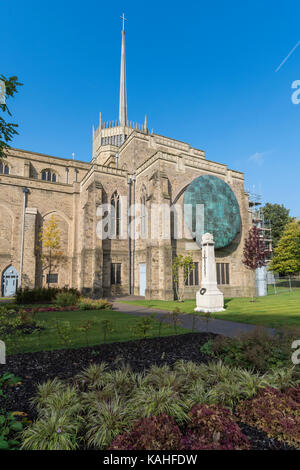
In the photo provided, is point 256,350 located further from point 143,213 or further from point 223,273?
point 223,273

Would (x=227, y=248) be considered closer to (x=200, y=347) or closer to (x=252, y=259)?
(x=252, y=259)

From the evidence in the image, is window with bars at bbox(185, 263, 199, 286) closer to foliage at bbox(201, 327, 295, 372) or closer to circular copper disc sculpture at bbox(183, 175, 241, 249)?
circular copper disc sculpture at bbox(183, 175, 241, 249)

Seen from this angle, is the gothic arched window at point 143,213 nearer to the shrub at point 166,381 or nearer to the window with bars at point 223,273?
the window with bars at point 223,273

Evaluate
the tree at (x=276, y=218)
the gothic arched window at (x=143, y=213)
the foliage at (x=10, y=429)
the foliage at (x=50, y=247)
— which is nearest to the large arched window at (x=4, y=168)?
the foliage at (x=50, y=247)

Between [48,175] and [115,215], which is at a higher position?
[48,175]

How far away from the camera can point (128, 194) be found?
27.2m

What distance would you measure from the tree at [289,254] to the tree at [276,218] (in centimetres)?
863

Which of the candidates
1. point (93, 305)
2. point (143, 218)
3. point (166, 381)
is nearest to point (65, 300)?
point (93, 305)

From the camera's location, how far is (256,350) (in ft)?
18.1

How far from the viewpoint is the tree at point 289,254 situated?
39.7 meters

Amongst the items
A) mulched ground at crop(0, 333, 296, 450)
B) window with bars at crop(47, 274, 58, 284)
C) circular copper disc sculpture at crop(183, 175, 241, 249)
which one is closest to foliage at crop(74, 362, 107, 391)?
mulched ground at crop(0, 333, 296, 450)

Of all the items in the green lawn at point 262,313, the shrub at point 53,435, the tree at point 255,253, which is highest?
the tree at point 255,253

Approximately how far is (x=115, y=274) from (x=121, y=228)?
15.4 ft
